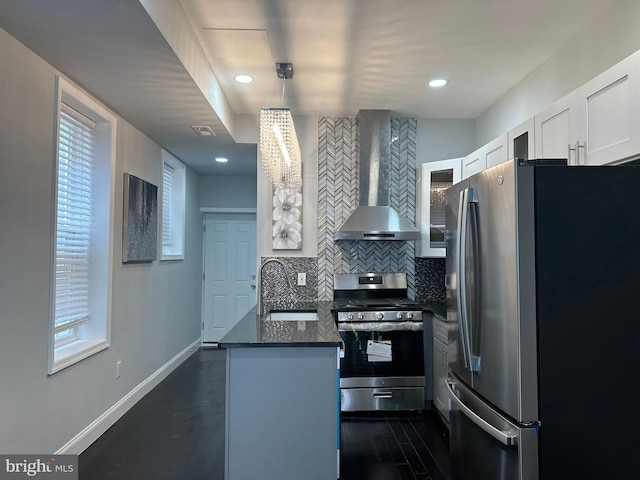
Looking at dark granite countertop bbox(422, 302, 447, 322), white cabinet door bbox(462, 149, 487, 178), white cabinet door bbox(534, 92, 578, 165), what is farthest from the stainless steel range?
white cabinet door bbox(534, 92, 578, 165)

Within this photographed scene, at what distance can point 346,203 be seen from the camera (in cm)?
420

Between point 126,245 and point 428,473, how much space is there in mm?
2832

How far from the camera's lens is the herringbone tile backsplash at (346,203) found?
13.7 feet

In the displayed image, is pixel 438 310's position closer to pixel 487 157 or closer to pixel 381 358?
pixel 381 358

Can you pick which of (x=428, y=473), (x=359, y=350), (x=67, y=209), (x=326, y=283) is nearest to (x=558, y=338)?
(x=428, y=473)

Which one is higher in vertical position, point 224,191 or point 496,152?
point 224,191

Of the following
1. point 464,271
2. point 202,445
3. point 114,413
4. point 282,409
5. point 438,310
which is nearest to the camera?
point 464,271

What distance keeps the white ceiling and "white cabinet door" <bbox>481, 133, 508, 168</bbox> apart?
23.3 inches

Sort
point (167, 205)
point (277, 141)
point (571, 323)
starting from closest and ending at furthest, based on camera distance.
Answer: point (571, 323), point (277, 141), point (167, 205)

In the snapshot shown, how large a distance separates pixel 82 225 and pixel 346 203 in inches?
92.8

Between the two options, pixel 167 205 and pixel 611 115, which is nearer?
pixel 611 115

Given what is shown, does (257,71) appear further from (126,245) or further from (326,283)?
(326,283)

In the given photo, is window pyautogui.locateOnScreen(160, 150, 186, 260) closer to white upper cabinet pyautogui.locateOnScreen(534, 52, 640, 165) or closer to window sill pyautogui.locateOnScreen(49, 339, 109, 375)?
window sill pyautogui.locateOnScreen(49, 339, 109, 375)

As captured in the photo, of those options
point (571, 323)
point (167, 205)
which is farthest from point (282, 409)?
point (167, 205)
